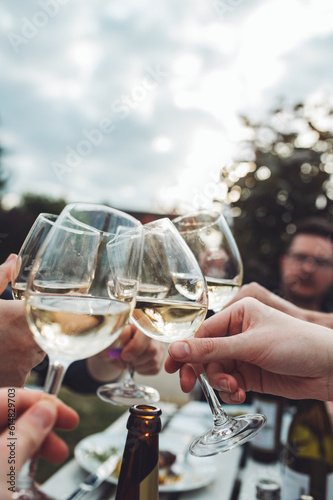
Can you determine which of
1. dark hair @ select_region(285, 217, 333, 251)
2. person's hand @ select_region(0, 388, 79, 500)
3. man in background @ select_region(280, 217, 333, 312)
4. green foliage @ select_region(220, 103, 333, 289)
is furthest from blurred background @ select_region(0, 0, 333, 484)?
person's hand @ select_region(0, 388, 79, 500)

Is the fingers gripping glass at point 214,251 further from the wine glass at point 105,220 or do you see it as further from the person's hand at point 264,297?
the wine glass at point 105,220

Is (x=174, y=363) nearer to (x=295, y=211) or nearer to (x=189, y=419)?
(x=189, y=419)

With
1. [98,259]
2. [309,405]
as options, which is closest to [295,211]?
[309,405]

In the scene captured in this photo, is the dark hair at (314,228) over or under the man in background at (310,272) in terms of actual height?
over

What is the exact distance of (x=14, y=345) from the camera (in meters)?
0.84

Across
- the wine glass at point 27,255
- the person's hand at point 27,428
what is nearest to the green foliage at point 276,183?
the wine glass at point 27,255

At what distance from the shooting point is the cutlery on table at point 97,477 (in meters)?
1.29

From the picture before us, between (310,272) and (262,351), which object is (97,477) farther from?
(310,272)

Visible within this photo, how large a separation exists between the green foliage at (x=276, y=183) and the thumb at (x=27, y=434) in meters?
2.24

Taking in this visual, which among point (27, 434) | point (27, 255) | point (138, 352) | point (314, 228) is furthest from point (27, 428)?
point (314, 228)

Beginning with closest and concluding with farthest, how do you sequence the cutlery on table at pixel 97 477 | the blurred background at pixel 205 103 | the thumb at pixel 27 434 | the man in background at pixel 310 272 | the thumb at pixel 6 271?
the thumb at pixel 27 434, the thumb at pixel 6 271, the cutlery on table at pixel 97 477, the blurred background at pixel 205 103, the man in background at pixel 310 272

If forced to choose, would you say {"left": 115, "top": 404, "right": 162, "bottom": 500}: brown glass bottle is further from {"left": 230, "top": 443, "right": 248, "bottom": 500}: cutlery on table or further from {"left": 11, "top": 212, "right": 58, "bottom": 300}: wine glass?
{"left": 230, "top": 443, "right": 248, "bottom": 500}: cutlery on table

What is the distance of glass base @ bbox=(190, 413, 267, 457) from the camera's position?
81 centimetres

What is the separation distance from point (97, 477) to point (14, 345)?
0.81 meters
